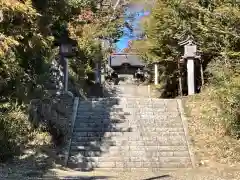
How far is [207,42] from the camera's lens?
51.5 ft

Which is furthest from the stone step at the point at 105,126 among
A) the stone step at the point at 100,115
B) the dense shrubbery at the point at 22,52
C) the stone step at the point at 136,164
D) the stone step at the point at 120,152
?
the stone step at the point at 136,164

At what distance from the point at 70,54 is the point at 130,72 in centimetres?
1989

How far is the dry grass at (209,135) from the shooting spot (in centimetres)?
1080

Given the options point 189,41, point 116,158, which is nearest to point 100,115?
point 116,158

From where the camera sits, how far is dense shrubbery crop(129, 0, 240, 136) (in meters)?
10.6

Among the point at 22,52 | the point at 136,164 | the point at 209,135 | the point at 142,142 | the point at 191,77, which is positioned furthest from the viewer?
the point at 191,77

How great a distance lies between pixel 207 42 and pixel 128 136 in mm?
5647

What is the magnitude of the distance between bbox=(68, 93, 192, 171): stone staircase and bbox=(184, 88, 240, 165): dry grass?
1.11ft

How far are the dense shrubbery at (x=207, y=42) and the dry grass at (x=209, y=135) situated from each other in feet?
1.02

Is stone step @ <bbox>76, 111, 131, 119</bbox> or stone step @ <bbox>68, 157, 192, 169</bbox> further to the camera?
stone step @ <bbox>76, 111, 131, 119</bbox>

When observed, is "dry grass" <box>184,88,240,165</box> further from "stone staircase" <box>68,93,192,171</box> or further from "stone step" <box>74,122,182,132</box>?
"stone step" <box>74,122,182,132</box>

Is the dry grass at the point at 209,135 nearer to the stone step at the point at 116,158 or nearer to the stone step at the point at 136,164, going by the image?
the stone step at the point at 136,164

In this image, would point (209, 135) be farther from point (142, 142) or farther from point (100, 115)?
point (100, 115)

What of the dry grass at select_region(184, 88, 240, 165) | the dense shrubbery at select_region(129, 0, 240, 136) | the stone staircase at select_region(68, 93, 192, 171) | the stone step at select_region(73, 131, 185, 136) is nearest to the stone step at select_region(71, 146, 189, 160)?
the stone staircase at select_region(68, 93, 192, 171)
